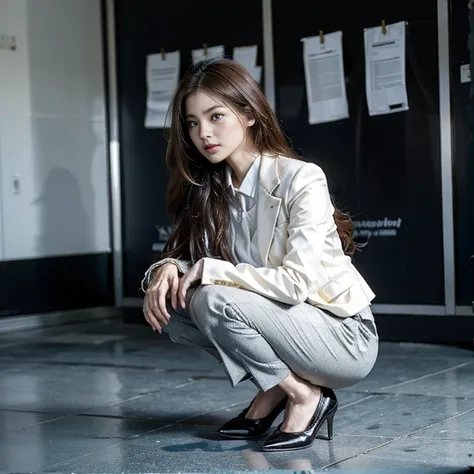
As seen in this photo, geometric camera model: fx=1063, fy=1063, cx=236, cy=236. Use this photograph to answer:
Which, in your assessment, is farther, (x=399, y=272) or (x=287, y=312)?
(x=399, y=272)

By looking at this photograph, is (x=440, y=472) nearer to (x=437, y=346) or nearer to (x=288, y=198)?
(x=288, y=198)

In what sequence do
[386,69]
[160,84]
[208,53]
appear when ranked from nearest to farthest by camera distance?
[386,69] < [208,53] < [160,84]

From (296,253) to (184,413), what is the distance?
108cm

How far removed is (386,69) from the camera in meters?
5.44

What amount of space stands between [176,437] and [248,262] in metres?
0.64

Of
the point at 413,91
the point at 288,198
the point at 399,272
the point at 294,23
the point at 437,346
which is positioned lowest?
the point at 437,346

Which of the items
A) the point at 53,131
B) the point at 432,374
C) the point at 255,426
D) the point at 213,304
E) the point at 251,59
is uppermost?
the point at 251,59

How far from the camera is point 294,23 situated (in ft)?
18.9

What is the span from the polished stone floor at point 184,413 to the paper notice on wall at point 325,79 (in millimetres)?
1293

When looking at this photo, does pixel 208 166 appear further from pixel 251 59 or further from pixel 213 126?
pixel 251 59

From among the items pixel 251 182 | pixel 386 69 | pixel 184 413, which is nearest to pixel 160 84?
pixel 386 69

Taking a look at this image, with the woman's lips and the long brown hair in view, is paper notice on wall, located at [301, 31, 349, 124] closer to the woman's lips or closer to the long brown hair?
the long brown hair

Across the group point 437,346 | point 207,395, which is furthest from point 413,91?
point 207,395

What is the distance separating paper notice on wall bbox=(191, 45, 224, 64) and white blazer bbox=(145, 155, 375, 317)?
3025 millimetres
